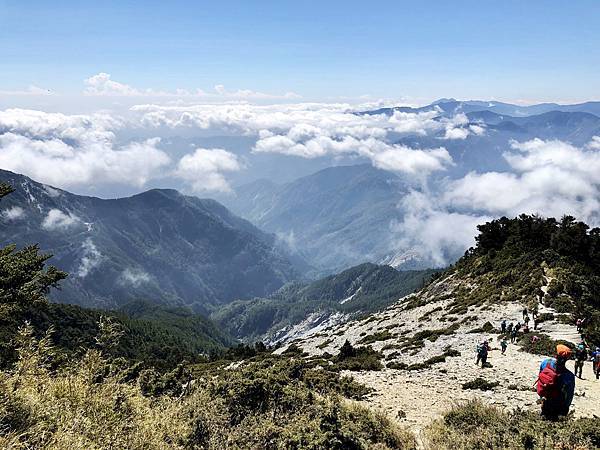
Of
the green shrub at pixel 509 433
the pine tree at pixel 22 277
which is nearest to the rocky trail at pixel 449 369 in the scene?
the green shrub at pixel 509 433

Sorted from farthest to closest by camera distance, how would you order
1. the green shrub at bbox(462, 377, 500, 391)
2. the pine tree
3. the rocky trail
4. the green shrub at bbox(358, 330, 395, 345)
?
the green shrub at bbox(358, 330, 395, 345)
the pine tree
the green shrub at bbox(462, 377, 500, 391)
the rocky trail

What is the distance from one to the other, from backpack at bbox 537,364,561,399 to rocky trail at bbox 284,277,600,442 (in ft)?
14.7

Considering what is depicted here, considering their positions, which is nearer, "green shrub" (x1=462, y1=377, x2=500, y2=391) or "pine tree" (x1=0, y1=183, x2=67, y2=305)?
"green shrub" (x1=462, y1=377, x2=500, y2=391)

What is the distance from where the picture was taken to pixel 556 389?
1235cm

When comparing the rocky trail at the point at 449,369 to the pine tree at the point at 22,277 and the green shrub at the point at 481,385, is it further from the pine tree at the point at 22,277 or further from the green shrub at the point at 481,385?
the pine tree at the point at 22,277

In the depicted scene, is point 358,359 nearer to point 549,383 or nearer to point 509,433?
point 549,383

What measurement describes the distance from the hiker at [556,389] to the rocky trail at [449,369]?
14.4ft

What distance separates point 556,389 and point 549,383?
251 millimetres

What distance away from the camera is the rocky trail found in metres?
18.2

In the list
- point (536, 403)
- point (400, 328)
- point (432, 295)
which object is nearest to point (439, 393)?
point (536, 403)

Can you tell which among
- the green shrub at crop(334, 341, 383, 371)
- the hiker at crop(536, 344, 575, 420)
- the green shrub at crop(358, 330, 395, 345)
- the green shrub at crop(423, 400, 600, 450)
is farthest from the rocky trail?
the hiker at crop(536, 344, 575, 420)

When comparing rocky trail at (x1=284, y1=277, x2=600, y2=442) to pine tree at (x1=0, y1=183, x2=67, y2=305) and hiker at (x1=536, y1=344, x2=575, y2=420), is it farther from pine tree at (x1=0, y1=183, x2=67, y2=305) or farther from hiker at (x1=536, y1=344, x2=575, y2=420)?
pine tree at (x1=0, y1=183, x2=67, y2=305)

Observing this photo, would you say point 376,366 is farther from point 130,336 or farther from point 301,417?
point 130,336

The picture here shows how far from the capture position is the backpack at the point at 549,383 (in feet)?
40.4
